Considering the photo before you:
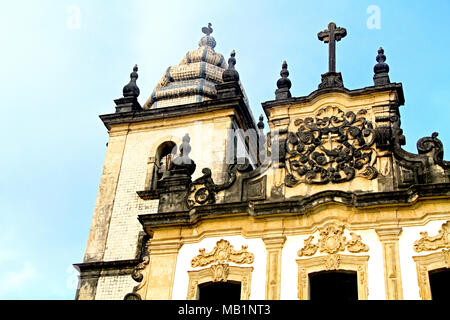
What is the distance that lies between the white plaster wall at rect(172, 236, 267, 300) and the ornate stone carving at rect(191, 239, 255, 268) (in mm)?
82

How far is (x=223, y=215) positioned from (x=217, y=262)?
3.40 feet

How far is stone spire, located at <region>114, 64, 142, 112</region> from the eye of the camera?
884 inches

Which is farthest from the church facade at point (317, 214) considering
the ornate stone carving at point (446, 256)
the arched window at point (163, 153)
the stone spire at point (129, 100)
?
the stone spire at point (129, 100)

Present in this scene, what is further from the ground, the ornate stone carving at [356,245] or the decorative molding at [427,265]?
the ornate stone carving at [356,245]

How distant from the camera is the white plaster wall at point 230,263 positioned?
46.2 feet

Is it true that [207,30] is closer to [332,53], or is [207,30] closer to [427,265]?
[332,53]

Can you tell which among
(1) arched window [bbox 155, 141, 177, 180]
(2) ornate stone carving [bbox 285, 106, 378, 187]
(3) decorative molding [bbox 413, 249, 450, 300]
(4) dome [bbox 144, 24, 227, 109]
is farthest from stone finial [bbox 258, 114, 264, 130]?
(3) decorative molding [bbox 413, 249, 450, 300]

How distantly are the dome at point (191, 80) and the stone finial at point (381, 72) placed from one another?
7.85 metres

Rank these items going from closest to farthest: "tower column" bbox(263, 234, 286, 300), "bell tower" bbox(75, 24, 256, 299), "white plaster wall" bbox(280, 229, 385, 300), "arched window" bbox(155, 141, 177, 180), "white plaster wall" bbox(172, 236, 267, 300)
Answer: "white plaster wall" bbox(280, 229, 385, 300)
"tower column" bbox(263, 234, 286, 300)
"white plaster wall" bbox(172, 236, 267, 300)
"bell tower" bbox(75, 24, 256, 299)
"arched window" bbox(155, 141, 177, 180)

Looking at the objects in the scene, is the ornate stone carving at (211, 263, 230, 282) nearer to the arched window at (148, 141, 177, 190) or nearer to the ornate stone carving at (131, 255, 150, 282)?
the ornate stone carving at (131, 255, 150, 282)

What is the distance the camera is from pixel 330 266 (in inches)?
543

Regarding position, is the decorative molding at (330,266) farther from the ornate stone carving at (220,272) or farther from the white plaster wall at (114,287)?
the white plaster wall at (114,287)

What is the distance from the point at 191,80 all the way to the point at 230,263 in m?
10.7
